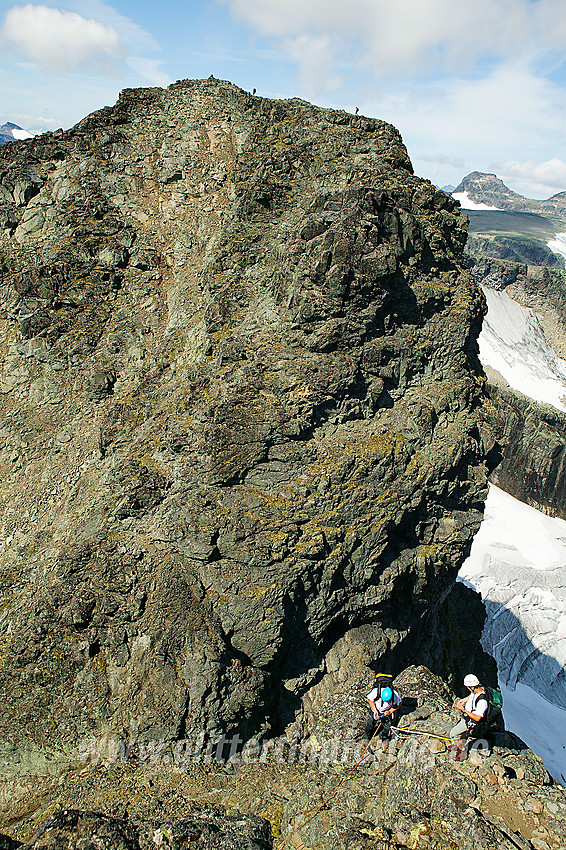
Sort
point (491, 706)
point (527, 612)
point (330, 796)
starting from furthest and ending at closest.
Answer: point (527, 612) < point (330, 796) < point (491, 706)

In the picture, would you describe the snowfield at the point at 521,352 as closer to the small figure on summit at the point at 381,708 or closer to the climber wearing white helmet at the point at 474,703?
the small figure on summit at the point at 381,708

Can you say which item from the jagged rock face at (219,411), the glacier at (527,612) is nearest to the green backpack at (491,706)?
the jagged rock face at (219,411)

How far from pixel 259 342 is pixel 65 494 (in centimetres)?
962

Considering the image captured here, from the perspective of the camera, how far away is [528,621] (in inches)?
2047

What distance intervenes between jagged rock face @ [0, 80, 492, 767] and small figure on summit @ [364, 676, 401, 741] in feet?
9.33

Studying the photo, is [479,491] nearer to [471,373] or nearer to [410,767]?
[471,373]

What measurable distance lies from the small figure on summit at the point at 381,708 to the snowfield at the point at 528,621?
29.4 m

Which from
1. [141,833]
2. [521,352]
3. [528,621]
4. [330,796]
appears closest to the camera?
[141,833]

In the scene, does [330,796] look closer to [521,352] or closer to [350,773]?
[350,773]

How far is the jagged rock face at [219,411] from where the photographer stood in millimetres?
17094

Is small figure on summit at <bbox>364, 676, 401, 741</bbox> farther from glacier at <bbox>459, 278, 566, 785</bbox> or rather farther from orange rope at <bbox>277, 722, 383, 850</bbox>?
glacier at <bbox>459, 278, 566, 785</bbox>

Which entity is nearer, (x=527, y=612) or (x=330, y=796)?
(x=330, y=796)

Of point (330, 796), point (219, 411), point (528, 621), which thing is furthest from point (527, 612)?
point (219, 411)

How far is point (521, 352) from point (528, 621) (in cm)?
7424
